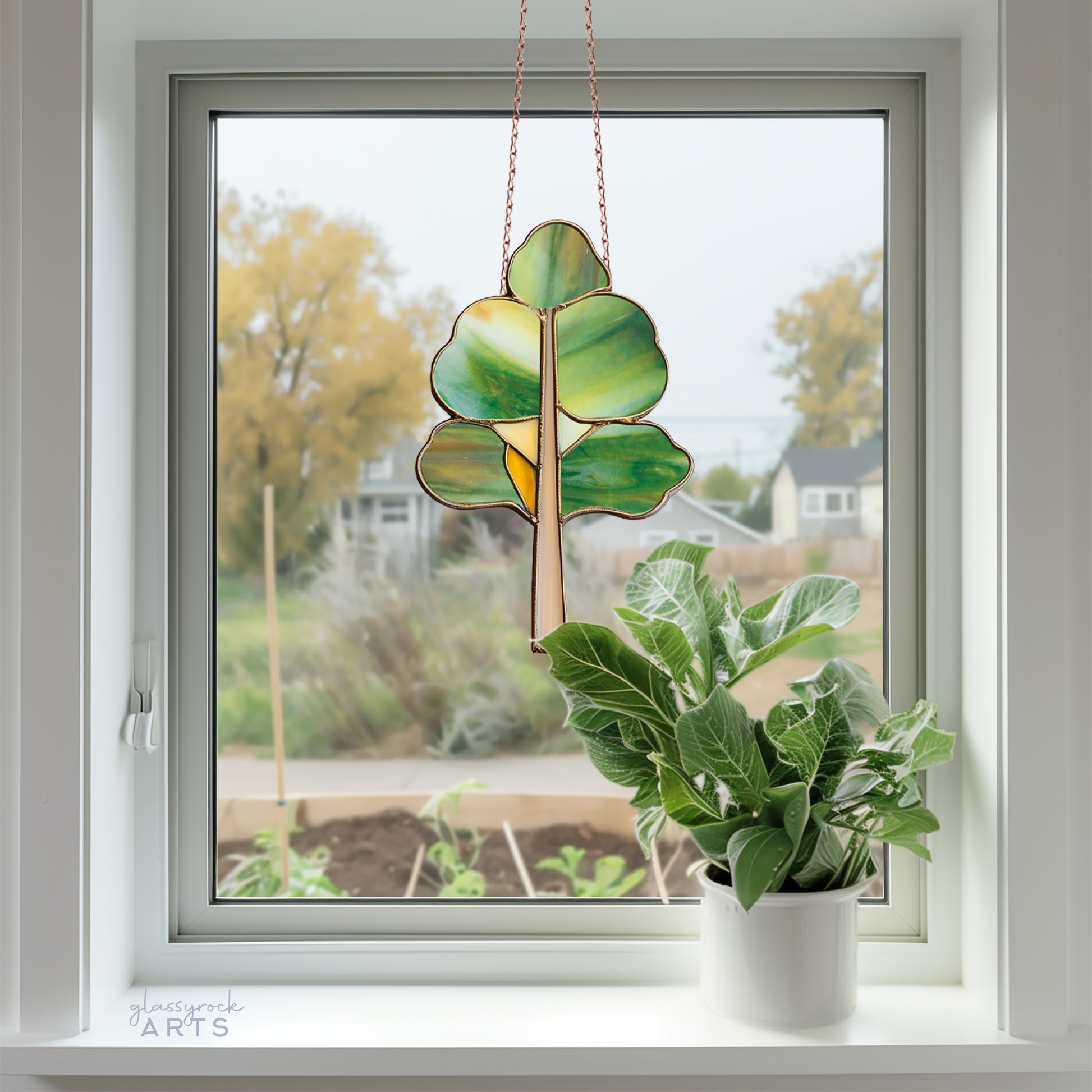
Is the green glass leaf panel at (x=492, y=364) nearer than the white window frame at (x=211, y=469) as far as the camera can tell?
Yes

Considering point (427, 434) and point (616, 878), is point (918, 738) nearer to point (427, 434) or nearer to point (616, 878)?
point (616, 878)

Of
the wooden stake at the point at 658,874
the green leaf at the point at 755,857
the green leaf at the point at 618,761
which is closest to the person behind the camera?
the green leaf at the point at 755,857

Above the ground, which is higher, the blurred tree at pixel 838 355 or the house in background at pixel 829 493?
the blurred tree at pixel 838 355

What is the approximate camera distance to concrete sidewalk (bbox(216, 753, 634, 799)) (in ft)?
3.40

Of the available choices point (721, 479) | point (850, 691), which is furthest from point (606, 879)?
point (721, 479)

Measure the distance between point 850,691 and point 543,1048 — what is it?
17.7 inches

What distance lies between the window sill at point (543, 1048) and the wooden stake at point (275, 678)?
8.1 inches

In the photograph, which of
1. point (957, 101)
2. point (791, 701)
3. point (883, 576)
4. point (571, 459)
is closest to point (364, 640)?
point (571, 459)

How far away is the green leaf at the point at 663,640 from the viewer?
2.75 feet

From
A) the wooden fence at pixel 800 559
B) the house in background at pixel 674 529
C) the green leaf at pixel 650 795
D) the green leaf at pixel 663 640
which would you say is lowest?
the green leaf at pixel 650 795

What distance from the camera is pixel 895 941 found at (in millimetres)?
1015

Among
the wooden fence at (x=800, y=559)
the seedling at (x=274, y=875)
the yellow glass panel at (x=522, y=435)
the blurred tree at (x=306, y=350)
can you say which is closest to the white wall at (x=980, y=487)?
the wooden fence at (x=800, y=559)

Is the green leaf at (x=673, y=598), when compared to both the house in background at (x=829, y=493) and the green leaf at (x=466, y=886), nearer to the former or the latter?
the house in background at (x=829, y=493)

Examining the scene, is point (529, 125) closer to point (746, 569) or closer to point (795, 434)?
point (795, 434)
